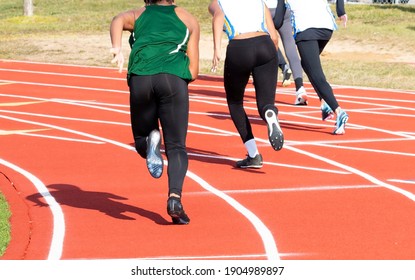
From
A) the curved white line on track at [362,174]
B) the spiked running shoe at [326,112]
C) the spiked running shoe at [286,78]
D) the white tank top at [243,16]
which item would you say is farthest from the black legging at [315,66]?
the spiked running shoe at [286,78]

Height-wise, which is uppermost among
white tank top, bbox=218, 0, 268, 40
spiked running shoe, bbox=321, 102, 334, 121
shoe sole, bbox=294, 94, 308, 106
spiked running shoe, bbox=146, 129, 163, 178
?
white tank top, bbox=218, 0, 268, 40

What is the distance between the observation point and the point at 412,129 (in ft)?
49.4

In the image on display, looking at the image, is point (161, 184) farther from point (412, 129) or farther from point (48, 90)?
point (48, 90)

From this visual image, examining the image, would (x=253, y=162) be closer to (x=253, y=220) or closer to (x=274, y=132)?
(x=274, y=132)

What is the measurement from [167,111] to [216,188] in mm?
2076

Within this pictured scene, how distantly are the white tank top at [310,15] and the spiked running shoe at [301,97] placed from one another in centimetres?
301

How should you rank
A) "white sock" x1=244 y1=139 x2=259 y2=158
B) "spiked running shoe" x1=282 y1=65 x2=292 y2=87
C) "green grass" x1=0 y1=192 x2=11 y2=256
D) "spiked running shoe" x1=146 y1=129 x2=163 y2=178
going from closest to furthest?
"green grass" x1=0 y1=192 x2=11 y2=256
"spiked running shoe" x1=146 y1=129 x2=163 y2=178
"white sock" x1=244 y1=139 x2=259 y2=158
"spiked running shoe" x1=282 y1=65 x2=292 y2=87

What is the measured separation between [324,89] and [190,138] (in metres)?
1.70

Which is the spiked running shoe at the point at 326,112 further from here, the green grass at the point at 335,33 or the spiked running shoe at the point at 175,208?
the spiked running shoe at the point at 175,208

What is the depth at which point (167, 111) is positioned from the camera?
351 inches

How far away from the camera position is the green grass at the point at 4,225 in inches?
329

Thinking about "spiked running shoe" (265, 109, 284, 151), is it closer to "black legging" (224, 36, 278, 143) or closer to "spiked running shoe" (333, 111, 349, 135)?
"black legging" (224, 36, 278, 143)

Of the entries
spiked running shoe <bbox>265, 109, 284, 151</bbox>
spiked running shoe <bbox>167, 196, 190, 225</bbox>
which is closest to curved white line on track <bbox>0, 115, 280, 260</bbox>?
spiked running shoe <bbox>167, 196, 190, 225</bbox>

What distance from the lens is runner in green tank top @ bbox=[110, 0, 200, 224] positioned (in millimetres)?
8844
